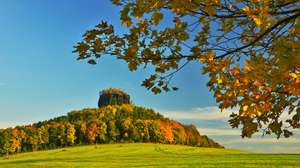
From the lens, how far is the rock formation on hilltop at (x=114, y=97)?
168750 millimetres

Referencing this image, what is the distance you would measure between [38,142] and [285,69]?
10600cm

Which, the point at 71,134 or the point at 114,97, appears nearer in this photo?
the point at 71,134

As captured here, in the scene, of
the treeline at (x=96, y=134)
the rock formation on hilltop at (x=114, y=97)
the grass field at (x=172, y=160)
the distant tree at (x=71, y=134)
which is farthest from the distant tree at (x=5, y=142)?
the rock formation on hilltop at (x=114, y=97)

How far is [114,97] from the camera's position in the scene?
170000 millimetres

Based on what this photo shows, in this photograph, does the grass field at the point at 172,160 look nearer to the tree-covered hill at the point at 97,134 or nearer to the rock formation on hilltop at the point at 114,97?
the tree-covered hill at the point at 97,134

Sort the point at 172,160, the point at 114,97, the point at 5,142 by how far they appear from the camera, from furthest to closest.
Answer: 1. the point at 114,97
2. the point at 5,142
3. the point at 172,160

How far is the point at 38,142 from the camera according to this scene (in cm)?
10650

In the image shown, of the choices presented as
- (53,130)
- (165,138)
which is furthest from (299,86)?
(53,130)

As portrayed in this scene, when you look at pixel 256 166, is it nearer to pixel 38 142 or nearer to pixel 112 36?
pixel 112 36

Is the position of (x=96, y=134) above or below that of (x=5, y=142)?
above

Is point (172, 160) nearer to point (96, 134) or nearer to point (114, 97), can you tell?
point (96, 134)

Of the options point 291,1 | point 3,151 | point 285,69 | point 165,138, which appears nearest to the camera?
point 285,69

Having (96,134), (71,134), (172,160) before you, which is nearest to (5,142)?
(71,134)

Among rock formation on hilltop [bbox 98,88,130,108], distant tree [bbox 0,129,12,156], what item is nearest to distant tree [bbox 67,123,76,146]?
distant tree [bbox 0,129,12,156]
